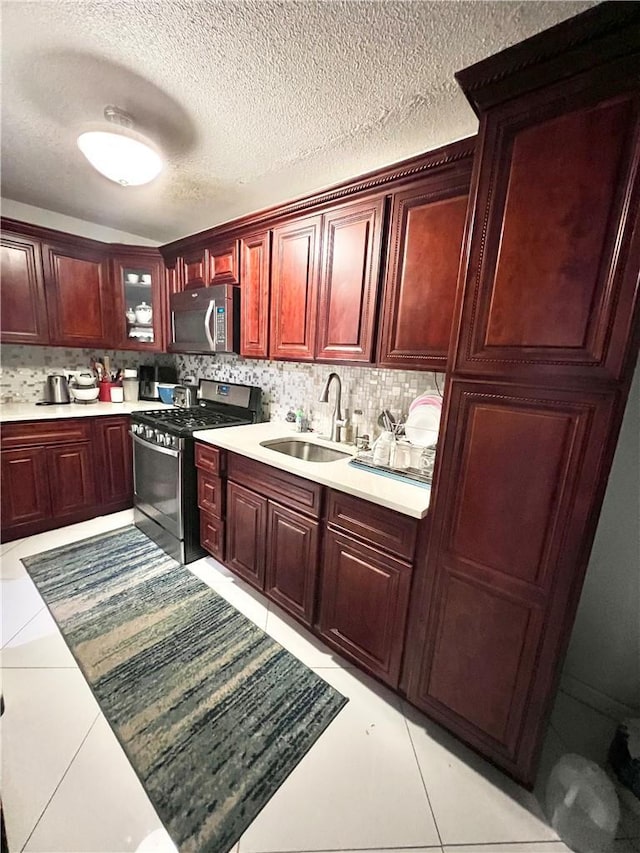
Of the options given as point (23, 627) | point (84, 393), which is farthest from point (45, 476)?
point (23, 627)

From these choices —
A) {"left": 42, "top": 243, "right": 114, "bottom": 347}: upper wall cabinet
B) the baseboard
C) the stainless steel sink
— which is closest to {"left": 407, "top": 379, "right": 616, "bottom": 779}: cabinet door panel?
the baseboard

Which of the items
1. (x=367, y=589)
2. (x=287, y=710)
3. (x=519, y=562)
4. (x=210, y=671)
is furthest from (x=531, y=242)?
(x=210, y=671)

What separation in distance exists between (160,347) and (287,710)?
2.88 meters

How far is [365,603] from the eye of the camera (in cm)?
150

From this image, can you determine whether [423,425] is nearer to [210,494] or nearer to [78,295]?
[210,494]

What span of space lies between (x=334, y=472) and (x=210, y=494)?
1.03 metres

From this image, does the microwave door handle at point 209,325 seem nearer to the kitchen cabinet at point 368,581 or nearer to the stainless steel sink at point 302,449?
the stainless steel sink at point 302,449

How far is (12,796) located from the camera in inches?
43.7

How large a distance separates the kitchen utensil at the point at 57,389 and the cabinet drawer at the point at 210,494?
5.51 feet

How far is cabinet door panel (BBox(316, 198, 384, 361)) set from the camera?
169cm

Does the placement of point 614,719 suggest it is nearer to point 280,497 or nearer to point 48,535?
point 280,497

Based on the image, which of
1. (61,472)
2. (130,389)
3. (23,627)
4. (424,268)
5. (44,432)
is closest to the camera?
(424,268)

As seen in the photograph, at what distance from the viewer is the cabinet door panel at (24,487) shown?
7.91 ft

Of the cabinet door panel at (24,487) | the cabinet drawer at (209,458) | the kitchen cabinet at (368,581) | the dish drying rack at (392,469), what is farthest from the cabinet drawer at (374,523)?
the cabinet door panel at (24,487)
